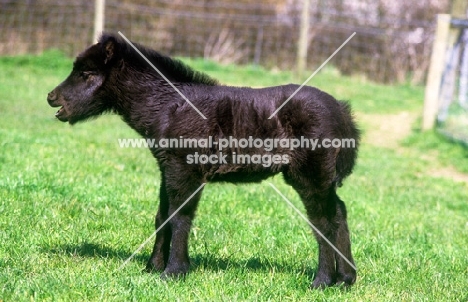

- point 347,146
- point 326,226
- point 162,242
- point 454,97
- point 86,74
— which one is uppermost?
point 86,74

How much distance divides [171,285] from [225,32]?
50.4 ft

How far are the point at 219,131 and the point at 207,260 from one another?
3.68 feet

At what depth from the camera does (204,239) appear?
19.6 ft

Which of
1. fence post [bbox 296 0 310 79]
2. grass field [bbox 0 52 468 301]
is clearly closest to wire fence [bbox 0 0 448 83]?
fence post [bbox 296 0 310 79]

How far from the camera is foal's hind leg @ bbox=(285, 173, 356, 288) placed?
4.95 m

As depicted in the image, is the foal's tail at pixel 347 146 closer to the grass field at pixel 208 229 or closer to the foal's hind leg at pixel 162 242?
the grass field at pixel 208 229

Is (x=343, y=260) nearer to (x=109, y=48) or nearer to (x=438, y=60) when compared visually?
(x=109, y=48)

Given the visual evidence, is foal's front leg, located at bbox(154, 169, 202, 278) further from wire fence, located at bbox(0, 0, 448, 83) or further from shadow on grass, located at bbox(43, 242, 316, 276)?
wire fence, located at bbox(0, 0, 448, 83)

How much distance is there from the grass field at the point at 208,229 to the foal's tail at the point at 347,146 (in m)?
0.82

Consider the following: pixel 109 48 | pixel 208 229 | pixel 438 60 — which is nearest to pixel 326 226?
pixel 208 229

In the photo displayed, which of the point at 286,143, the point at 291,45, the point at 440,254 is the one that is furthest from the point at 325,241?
the point at 291,45

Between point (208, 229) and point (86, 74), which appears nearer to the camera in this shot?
point (86, 74)

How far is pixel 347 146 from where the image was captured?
510 cm

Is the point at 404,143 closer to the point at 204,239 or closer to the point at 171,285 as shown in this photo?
the point at 204,239
